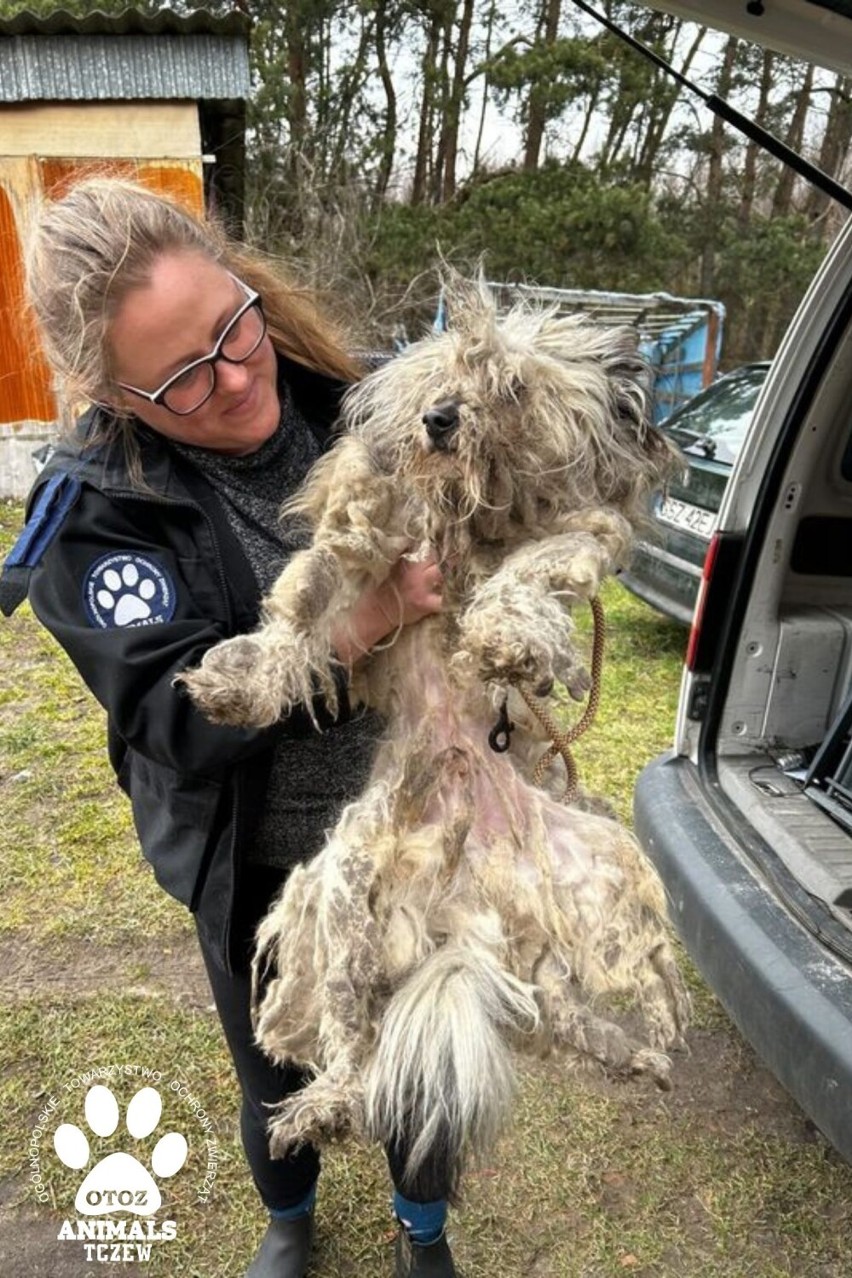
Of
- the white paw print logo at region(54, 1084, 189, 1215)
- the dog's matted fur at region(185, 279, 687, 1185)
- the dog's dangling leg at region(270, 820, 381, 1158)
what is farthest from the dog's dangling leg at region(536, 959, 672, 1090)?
the white paw print logo at region(54, 1084, 189, 1215)

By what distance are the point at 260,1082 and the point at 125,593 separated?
1.23 meters

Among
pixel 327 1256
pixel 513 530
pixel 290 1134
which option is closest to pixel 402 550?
pixel 513 530

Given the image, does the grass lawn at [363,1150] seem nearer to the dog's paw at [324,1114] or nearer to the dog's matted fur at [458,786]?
the dog's matted fur at [458,786]

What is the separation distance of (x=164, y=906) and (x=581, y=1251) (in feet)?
6.84

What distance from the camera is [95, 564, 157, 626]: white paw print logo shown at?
1766mm

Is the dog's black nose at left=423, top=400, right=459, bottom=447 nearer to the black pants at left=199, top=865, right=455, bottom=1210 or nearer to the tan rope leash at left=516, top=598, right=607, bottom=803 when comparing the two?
the tan rope leash at left=516, top=598, right=607, bottom=803

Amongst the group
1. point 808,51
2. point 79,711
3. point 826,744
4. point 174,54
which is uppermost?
point 174,54

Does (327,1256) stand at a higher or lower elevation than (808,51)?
lower

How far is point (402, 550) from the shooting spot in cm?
192

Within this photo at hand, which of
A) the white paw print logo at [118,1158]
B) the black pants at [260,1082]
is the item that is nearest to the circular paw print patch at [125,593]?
the black pants at [260,1082]

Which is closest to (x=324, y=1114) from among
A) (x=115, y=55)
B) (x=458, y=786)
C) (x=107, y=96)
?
(x=458, y=786)

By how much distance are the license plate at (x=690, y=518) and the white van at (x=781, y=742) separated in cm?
235

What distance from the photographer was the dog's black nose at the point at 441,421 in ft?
5.68

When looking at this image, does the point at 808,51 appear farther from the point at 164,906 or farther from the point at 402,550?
the point at 164,906
